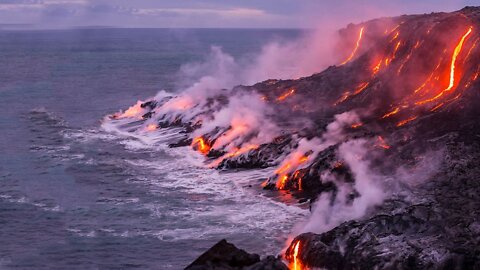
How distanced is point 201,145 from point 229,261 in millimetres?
36625

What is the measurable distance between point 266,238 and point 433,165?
12298 mm

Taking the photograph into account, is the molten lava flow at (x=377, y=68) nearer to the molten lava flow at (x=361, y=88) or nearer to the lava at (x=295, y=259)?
the molten lava flow at (x=361, y=88)

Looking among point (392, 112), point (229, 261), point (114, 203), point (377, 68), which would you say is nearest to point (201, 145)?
point (114, 203)

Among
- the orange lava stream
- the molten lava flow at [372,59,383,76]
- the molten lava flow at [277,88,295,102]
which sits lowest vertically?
the orange lava stream

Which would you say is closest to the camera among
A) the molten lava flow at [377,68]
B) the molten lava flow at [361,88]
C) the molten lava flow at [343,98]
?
the molten lava flow at [361,88]

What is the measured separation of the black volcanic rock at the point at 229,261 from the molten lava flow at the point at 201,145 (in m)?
34.0

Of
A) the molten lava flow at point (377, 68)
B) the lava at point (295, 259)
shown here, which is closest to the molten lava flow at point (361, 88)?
the molten lava flow at point (377, 68)

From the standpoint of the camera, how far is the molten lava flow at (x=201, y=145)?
212ft

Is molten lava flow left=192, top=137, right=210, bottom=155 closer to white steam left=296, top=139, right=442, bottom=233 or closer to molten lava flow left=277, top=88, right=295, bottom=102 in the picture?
molten lava flow left=277, top=88, right=295, bottom=102

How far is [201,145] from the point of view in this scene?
66000 millimetres

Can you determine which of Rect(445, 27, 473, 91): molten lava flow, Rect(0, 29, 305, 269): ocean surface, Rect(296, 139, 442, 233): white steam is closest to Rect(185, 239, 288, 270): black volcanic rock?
Rect(0, 29, 305, 269): ocean surface

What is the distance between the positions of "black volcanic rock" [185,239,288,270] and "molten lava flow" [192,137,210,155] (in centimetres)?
3404

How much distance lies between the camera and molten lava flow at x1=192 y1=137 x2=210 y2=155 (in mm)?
64631

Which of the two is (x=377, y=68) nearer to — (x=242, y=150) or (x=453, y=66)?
(x=453, y=66)
